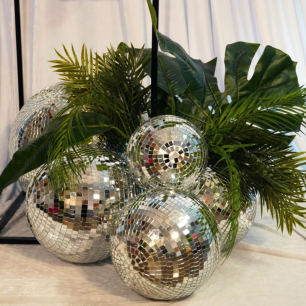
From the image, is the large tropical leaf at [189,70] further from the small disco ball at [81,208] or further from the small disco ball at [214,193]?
the small disco ball at [81,208]

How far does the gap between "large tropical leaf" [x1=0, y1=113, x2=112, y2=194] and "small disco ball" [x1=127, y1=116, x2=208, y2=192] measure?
10cm

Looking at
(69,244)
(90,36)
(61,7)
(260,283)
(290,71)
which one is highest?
(61,7)

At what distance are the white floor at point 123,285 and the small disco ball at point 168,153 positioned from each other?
0.26 meters

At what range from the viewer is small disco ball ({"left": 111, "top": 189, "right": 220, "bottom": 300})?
0.76m

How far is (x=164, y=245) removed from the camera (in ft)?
2.48

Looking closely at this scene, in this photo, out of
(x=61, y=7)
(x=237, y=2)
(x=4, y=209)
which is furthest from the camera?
(x=237, y=2)

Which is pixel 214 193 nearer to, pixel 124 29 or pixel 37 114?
pixel 37 114

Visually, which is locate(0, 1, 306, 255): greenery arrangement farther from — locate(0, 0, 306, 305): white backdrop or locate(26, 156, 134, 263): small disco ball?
locate(0, 0, 306, 305): white backdrop

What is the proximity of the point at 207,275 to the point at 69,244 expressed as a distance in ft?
1.00

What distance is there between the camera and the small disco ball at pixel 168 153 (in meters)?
0.81

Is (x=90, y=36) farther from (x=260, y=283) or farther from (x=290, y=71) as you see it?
(x=260, y=283)

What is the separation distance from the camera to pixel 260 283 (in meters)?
0.93

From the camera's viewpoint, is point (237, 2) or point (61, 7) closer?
point (61, 7)

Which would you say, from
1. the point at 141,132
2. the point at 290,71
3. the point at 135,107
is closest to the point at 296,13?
the point at 290,71
